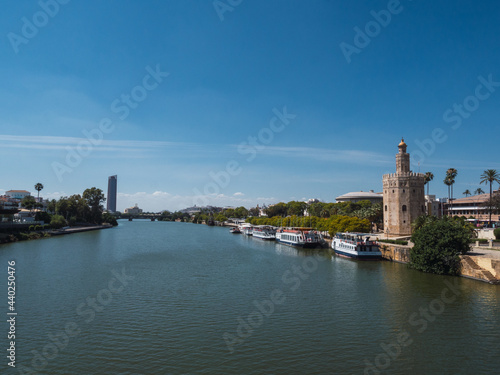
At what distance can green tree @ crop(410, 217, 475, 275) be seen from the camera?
42531 millimetres

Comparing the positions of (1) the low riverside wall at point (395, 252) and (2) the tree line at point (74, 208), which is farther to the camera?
(2) the tree line at point (74, 208)

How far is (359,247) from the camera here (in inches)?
2298

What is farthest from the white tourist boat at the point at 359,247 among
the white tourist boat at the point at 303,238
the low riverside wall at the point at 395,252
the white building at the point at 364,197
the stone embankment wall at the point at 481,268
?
the white building at the point at 364,197

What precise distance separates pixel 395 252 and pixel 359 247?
5568 millimetres

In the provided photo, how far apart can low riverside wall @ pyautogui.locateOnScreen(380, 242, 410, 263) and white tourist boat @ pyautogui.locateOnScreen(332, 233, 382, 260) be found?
117 centimetres

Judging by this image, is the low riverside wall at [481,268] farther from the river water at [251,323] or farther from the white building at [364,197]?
the white building at [364,197]

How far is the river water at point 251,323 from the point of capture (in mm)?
19578

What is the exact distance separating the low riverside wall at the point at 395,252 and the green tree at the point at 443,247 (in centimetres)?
682

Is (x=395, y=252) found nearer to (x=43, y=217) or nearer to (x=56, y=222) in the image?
(x=56, y=222)

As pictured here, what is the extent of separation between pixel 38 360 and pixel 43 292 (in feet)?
52.7

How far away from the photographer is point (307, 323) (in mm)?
25812

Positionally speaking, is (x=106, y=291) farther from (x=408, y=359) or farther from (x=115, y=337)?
(x=408, y=359)

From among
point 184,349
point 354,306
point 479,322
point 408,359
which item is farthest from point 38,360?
point 479,322

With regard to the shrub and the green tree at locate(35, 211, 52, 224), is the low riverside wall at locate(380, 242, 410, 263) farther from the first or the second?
the green tree at locate(35, 211, 52, 224)
